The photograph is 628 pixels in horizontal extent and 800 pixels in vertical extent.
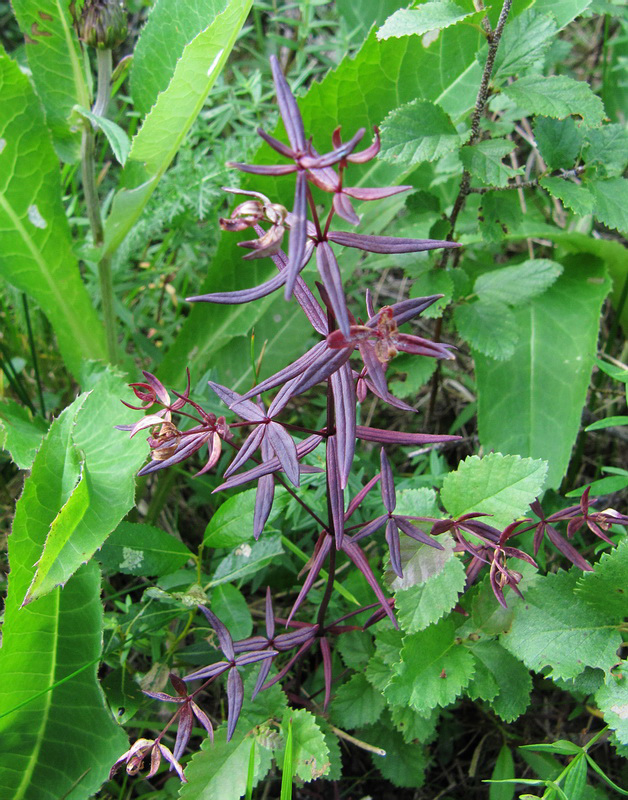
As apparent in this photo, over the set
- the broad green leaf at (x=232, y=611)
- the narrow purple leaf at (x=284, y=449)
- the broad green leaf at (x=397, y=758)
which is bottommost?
the broad green leaf at (x=397, y=758)

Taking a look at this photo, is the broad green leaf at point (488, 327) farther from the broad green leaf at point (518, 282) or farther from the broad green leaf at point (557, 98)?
the broad green leaf at point (557, 98)

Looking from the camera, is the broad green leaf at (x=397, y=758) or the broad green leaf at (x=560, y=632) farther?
the broad green leaf at (x=397, y=758)

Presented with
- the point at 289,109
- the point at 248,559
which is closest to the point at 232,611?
the point at 248,559

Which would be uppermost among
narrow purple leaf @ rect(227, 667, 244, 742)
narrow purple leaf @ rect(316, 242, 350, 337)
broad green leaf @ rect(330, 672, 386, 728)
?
narrow purple leaf @ rect(316, 242, 350, 337)

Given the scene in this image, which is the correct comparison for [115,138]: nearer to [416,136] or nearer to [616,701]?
[416,136]

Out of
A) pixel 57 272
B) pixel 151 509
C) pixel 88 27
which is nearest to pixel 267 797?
pixel 151 509

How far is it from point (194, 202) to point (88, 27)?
498mm

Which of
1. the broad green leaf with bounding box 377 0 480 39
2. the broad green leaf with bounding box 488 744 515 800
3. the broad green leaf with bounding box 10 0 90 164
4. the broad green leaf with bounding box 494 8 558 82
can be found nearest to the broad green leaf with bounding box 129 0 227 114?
the broad green leaf with bounding box 10 0 90 164

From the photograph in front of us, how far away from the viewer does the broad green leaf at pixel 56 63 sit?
1570mm

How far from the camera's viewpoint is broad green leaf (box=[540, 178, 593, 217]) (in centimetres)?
132

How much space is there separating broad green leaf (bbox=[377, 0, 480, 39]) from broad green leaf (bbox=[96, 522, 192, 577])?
1023mm

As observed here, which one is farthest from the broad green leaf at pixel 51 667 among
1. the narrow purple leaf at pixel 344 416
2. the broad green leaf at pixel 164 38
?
the broad green leaf at pixel 164 38

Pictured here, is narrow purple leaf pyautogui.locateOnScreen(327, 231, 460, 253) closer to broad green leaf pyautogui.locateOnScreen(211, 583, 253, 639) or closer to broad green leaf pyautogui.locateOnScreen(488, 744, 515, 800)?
broad green leaf pyautogui.locateOnScreen(211, 583, 253, 639)

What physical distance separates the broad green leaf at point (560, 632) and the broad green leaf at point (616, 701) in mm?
24
